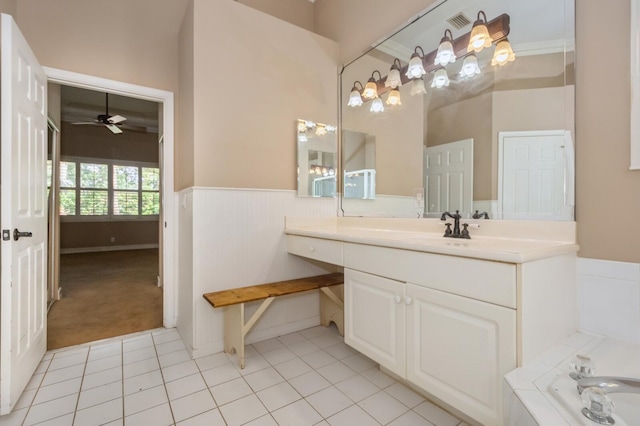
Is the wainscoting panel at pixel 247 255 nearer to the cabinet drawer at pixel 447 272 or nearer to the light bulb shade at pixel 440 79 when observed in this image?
the cabinet drawer at pixel 447 272

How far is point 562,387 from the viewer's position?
0.95 meters

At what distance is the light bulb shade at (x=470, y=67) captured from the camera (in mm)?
1736

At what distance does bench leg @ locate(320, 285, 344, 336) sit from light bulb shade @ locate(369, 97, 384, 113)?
152 cm

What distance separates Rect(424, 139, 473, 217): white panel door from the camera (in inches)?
69.5

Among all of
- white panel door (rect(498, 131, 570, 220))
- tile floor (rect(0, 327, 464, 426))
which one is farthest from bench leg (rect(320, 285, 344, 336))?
white panel door (rect(498, 131, 570, 220))

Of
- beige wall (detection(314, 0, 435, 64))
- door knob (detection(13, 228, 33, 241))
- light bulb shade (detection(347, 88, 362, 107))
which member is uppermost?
beige wall (detection(314, 0, 435, 64))

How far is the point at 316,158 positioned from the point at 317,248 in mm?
915

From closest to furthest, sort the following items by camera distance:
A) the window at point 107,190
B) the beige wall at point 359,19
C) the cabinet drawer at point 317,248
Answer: the cabinet drawer at point 317,248, the beige wall at point 359,19, the window at point 107,190

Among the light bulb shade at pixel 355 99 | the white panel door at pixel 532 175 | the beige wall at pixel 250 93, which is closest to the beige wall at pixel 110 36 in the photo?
the beige wall at pixel 250 93

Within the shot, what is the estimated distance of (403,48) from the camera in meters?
2.19

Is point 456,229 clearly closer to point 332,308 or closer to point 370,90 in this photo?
point 332,308

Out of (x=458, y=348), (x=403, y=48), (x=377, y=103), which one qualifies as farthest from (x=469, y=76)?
(x=458, y=348)

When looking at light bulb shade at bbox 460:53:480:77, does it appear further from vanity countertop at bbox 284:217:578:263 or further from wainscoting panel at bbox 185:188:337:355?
wainscoting panel at bbox 185:188:337:355

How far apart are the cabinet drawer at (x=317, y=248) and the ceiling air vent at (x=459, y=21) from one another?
1557mm
